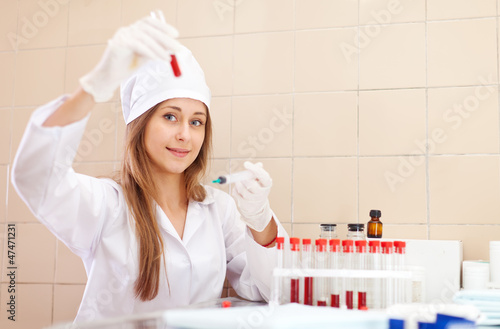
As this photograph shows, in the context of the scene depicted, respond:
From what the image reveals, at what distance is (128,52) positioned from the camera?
1.12 meters

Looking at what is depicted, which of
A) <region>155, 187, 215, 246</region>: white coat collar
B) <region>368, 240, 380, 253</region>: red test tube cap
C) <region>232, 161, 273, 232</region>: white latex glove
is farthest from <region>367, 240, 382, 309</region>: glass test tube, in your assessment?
<region>155, 187, 215, 246</region>: white coat collar

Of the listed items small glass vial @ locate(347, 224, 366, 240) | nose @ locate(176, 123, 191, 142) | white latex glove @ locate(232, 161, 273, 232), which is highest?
nose @ locate(176, 123, 191, 142)

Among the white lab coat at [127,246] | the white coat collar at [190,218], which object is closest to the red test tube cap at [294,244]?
the white lab coat at [127,246]

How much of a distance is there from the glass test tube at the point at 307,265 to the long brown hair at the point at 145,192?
458mm

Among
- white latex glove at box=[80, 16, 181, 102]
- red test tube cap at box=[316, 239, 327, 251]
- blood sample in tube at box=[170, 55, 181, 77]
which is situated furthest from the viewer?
red test tube cap at box=[316, 239, 327, 251]

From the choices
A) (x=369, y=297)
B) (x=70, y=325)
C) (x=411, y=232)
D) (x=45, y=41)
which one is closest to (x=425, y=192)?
(x=411, y=232)

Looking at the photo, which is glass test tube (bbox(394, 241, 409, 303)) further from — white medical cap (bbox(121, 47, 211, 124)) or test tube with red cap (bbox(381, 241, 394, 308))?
white medical cap (bbox(121, 47, 211, 124))

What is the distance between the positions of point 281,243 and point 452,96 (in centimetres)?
89

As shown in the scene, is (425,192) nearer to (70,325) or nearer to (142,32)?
(142,32)

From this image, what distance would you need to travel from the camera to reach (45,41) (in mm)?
2203

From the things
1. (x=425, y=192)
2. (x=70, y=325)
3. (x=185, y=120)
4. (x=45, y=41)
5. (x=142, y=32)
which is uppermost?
(x=45, y=41)

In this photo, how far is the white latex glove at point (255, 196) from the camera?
1.43 metres

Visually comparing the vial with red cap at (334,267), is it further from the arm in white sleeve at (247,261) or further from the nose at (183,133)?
the nose at (183,133)

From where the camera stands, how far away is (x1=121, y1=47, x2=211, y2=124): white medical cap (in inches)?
63.2
